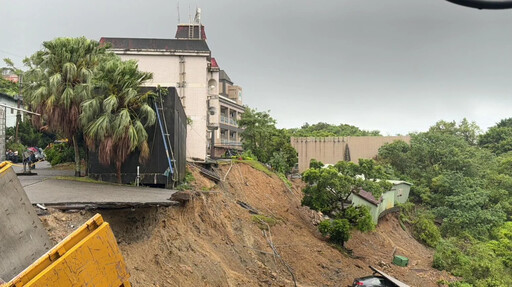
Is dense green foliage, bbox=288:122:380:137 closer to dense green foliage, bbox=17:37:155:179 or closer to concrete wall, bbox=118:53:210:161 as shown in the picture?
concrete wall, bbox=118:53:210:161

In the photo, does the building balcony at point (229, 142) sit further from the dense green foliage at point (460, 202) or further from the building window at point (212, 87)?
the dense green foliage at point (460, 202)

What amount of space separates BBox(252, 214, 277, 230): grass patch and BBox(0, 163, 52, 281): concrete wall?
1363 cm

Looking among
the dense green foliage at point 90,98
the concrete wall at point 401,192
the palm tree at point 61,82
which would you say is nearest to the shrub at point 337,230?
the dense green foliage at point 90,98

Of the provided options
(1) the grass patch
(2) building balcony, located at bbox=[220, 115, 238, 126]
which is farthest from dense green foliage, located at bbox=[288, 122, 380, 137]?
(1) the grass patch

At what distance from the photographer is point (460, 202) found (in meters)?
32.7

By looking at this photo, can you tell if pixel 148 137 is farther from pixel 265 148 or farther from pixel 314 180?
pixel 265 148

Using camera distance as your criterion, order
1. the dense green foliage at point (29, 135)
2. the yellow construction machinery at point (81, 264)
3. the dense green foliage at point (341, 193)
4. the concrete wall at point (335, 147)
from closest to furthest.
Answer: the yellow construction machinery at point (81, 264) < the dense green foliage at point (341, 193) < the dense green foliage at point (29, 135) < the concrete wall at point (335, 147)

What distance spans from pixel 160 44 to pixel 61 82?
18.3 meters

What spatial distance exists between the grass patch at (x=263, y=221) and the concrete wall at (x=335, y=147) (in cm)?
2715

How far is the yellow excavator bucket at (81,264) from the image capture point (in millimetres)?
4812

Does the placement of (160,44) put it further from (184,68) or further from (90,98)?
(90,98)

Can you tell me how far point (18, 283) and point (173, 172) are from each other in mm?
10932

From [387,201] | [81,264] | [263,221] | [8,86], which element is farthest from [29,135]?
[81,264]

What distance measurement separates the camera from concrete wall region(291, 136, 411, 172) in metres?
48.0
